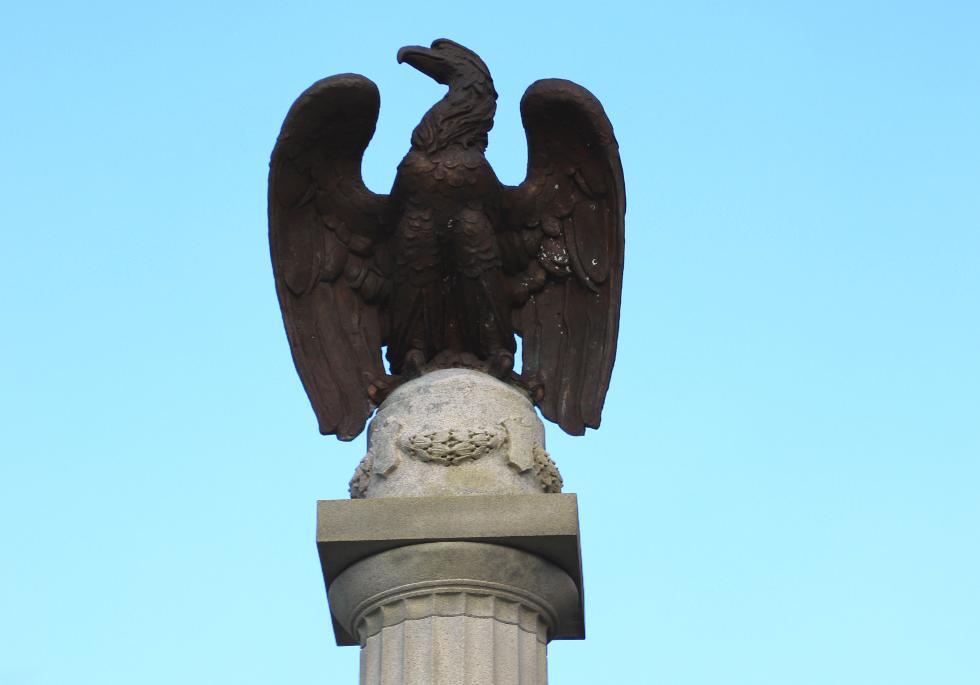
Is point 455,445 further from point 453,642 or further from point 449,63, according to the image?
point 449,63

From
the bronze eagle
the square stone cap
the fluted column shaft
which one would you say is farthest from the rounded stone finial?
the fluted column shaft

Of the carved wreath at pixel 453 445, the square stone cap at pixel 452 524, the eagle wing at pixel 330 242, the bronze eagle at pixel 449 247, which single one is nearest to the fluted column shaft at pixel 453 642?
the square stone cap at pixel 452 524

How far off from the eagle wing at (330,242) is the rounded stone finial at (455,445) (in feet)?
2.36

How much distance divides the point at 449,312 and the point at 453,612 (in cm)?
240

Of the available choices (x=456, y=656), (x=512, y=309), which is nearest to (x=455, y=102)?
(x=512, y=309)

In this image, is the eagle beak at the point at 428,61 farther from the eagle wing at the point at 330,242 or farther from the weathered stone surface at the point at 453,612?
the weathered stone surface at the point at 453,612

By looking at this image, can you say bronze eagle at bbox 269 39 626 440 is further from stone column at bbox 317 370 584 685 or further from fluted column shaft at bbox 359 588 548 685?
fluted column shaft at bbox 359 588 548 685

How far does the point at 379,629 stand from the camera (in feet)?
35.4

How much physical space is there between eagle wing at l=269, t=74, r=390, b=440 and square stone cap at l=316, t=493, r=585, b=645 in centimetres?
146

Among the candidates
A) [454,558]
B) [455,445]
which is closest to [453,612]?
[454,558]

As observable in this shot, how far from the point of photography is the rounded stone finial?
11203mm

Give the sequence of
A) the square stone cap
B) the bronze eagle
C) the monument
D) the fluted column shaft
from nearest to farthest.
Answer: the fluted column shaft
the square stone cap
the monument
the bronze eagle

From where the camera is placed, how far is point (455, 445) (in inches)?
444

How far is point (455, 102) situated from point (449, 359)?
157 centimetres
